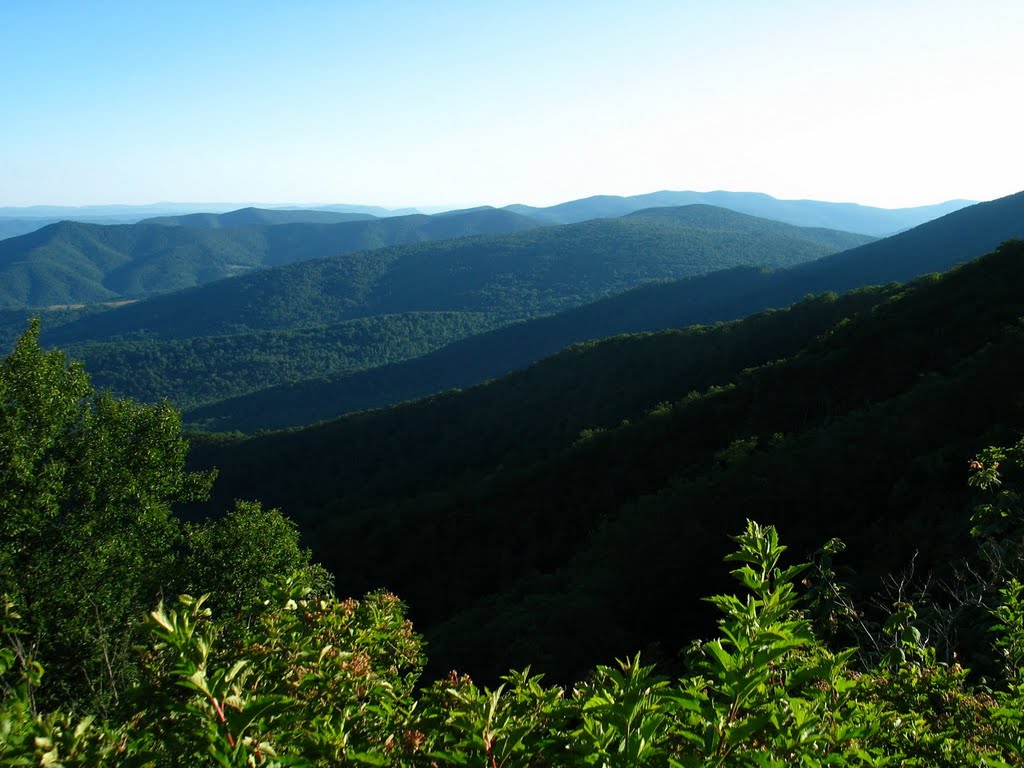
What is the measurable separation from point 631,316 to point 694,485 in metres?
126

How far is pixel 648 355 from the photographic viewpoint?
187 ft

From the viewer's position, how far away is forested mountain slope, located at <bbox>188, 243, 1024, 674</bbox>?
17234 millimetres

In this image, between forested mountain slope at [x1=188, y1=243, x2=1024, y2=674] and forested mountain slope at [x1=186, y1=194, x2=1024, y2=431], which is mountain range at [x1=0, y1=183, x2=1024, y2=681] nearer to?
forested mountain slope at [x1=188, y1=243, x2=1024, y2=674]

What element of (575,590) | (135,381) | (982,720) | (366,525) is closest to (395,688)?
(982,720)

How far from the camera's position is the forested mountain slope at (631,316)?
334 feet

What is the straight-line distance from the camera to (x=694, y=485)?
76.7ft

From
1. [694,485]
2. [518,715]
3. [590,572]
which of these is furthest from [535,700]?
[694,485]

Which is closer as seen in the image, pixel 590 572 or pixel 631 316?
pixel 590 572

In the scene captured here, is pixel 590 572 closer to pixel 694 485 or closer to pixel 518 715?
pixel 694 485

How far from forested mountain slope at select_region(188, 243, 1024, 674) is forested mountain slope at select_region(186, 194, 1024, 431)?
2523 inches

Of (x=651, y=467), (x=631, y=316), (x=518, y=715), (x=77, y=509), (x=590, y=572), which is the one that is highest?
(x=518, y=715)

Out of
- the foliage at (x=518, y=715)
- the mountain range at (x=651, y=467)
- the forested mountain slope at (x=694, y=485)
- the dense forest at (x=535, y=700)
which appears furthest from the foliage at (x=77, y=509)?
the foliage at (x=518, y=715)

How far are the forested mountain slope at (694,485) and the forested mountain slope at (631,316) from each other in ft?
210

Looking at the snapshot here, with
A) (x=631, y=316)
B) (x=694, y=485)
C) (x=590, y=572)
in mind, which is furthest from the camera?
(x=631, y=316)
